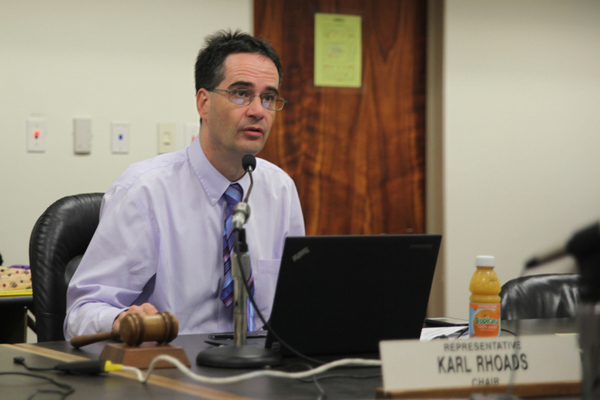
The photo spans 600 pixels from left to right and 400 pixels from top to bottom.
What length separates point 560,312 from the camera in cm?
196

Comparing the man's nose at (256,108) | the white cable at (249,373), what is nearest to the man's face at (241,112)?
the man's nose at (256,108)

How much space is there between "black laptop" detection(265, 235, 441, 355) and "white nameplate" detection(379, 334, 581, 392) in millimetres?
285

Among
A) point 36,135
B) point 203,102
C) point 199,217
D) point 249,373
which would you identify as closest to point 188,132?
point 36,135

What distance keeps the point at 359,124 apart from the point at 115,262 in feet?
7.09

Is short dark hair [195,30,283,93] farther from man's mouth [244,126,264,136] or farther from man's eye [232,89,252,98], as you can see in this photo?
man's mouth [244,126,264,136]

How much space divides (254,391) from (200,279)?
32.6 inches

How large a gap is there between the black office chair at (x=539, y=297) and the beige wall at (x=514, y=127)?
1620mm

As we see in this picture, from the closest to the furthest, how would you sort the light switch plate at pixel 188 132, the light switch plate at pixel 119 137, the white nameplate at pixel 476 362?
1. the white nameplate at pixel 476 362
2. the light switch plate at pixel 119 137
3. the light switch plate at pixel 188 132

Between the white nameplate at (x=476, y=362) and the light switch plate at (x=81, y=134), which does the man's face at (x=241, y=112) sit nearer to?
the white nameplate at (x=476, y=362)

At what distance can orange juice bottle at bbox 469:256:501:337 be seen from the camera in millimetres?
1267

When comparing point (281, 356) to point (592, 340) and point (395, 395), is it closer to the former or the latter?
point (395, 395)

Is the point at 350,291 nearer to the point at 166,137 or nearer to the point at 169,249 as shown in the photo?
the point at 169,249

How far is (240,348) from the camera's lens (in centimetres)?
113

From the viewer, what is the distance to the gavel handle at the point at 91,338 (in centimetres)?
123
